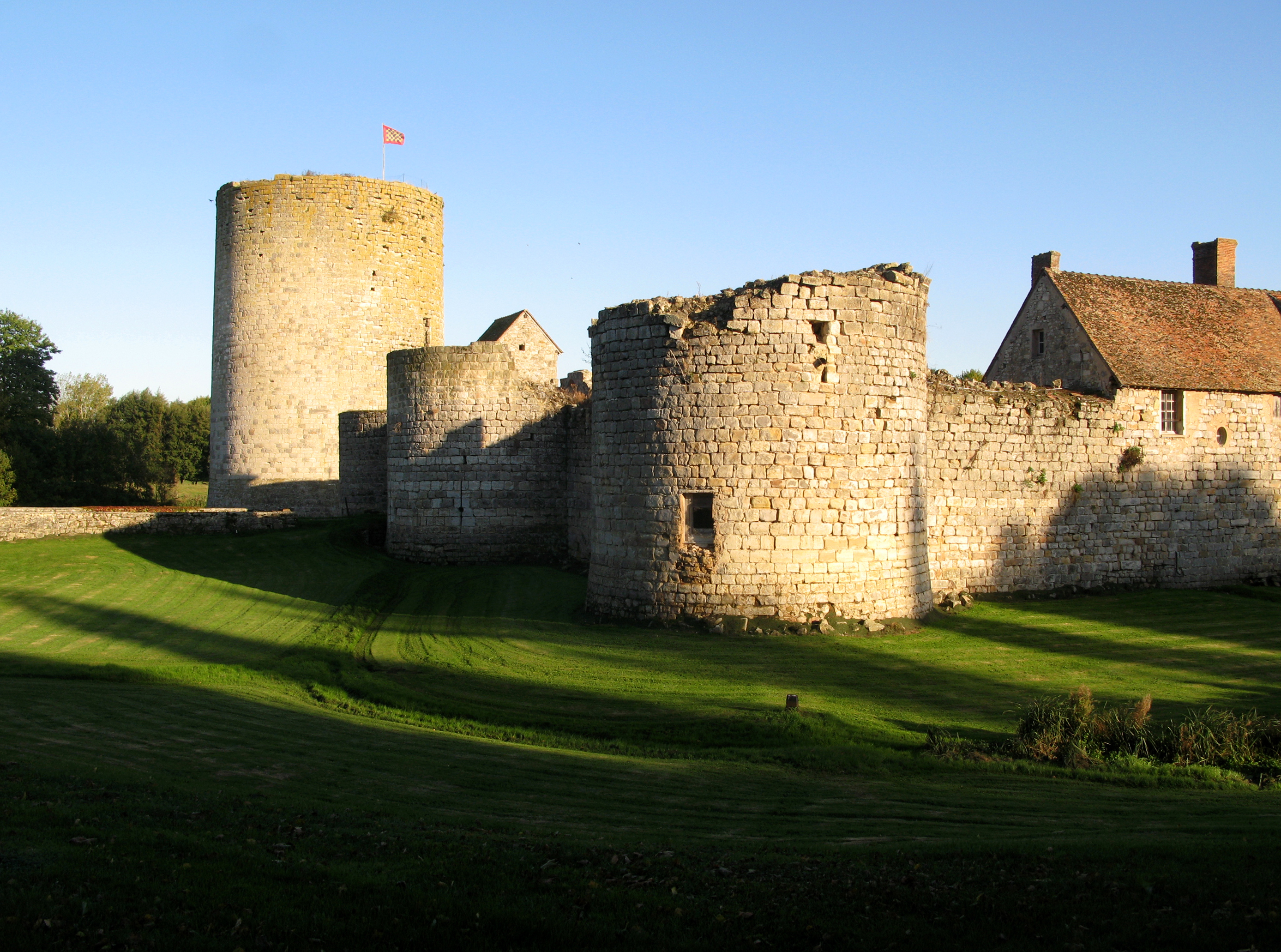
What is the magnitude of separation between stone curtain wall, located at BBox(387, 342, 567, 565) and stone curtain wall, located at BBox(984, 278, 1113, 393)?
11985mm

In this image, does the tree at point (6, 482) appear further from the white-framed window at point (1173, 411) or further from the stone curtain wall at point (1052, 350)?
the white-framed window at point (1173, 411)

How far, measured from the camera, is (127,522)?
25.2 m

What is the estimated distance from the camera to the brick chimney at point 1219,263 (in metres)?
26.1

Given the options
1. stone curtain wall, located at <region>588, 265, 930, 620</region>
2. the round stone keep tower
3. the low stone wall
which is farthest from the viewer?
the round stone keep tower

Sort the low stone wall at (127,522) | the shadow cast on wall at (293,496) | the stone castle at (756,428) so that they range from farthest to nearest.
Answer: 1. the shadow cast on wall at (293,496)
2. the low stone wall at (127,522)
3. the stone castle at (756,428)

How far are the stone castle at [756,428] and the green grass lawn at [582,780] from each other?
148 cm

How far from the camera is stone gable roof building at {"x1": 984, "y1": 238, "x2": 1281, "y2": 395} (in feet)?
70.6

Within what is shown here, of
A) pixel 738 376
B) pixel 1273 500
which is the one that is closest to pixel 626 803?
pixel 738 376

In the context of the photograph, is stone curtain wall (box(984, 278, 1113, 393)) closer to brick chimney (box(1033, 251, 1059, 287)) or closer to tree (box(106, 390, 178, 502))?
brick chimney (box(1033, 251, 1059, 287))

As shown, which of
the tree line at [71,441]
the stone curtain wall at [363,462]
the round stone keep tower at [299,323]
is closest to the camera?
the stone curtain wall at [363,462]

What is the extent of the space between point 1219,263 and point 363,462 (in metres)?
24.9

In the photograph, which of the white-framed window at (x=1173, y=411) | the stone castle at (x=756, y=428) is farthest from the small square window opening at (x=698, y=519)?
the white-framed window at (x=1173, y=411)

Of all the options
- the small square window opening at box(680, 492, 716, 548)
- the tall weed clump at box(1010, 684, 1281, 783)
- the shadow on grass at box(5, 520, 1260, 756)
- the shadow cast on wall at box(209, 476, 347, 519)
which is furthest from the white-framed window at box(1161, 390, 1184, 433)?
the shadow cast on wall at box(209, 476, 347, 519)

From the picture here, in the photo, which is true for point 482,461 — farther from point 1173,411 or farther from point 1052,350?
point 1173,411
